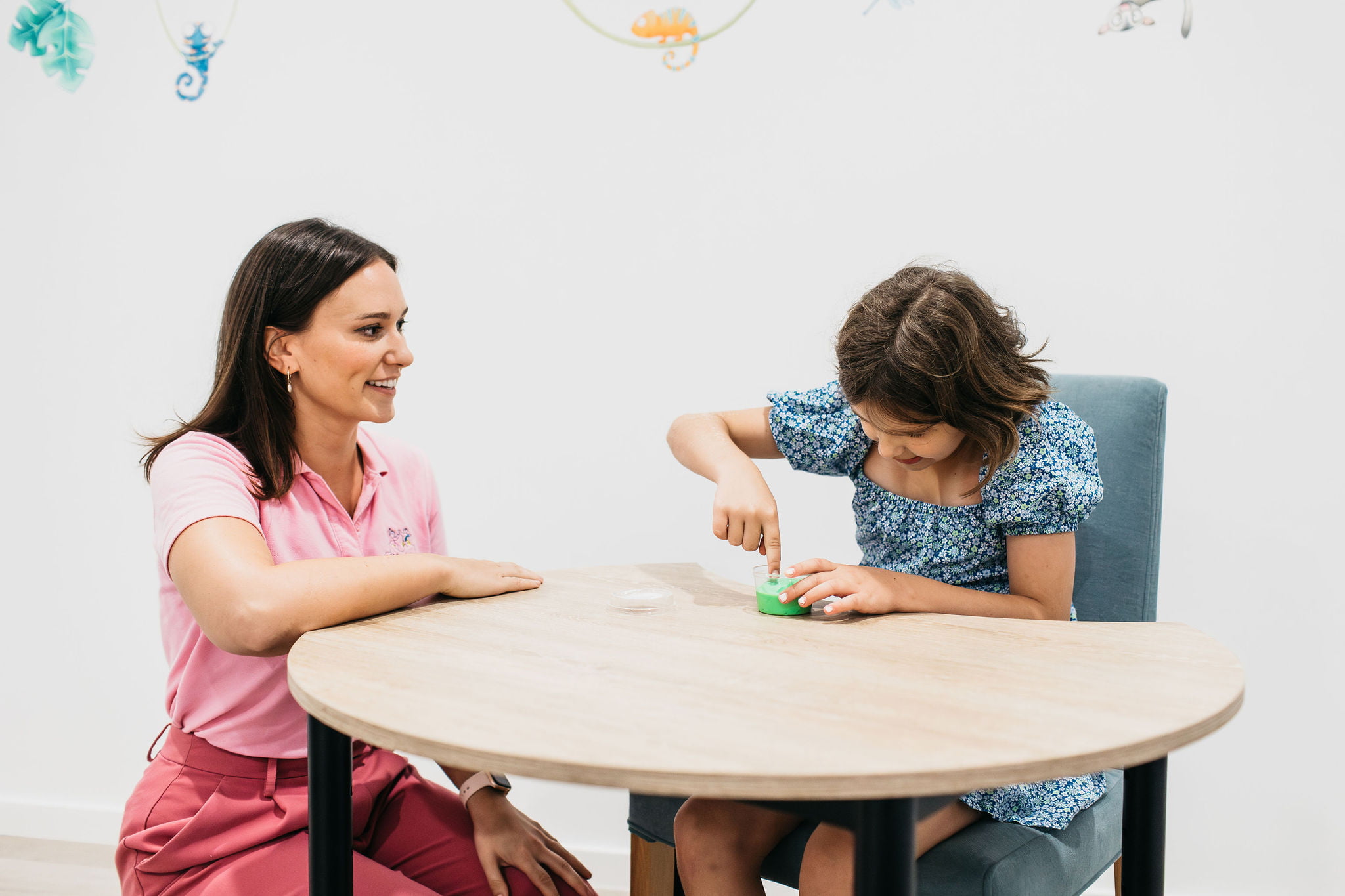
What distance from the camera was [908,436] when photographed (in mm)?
1275

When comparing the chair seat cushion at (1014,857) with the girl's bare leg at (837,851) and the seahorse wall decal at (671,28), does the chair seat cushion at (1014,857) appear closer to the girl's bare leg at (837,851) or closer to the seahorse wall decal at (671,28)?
the girl's bare leg at (837,851)

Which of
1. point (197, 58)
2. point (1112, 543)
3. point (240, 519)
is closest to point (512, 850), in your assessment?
point (240, 519)

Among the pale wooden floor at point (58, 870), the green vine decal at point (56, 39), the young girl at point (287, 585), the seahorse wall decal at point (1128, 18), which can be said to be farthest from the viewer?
the green vine decal at point (56, 39)

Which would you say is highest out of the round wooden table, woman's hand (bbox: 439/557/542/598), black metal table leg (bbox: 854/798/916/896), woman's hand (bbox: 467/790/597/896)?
woman's hand (bbox: 439/557/542/598)

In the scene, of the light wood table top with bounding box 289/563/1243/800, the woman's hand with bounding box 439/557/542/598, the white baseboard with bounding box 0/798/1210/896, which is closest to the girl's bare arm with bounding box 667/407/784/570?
the light wood table top with bounding box 289/563/1243/800

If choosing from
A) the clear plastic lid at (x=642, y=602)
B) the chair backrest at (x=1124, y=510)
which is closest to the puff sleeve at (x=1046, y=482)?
the chair backrest at (x=1124, y=510)

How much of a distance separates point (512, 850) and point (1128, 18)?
1.84m

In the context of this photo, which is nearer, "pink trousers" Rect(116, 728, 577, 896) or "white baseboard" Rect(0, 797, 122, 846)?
"pink trousers" Rect(116, 728, 577, 896)

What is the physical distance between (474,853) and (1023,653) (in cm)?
80

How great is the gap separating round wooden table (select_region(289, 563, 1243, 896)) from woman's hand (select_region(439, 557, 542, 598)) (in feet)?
0.10

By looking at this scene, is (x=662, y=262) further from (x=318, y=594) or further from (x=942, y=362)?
(x=318, y=594)

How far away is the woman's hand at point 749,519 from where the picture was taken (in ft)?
4.24

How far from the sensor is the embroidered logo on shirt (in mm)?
1424

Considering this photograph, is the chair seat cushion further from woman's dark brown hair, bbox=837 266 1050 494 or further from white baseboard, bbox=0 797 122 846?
white baseboard, bbox=0 797 122 846
